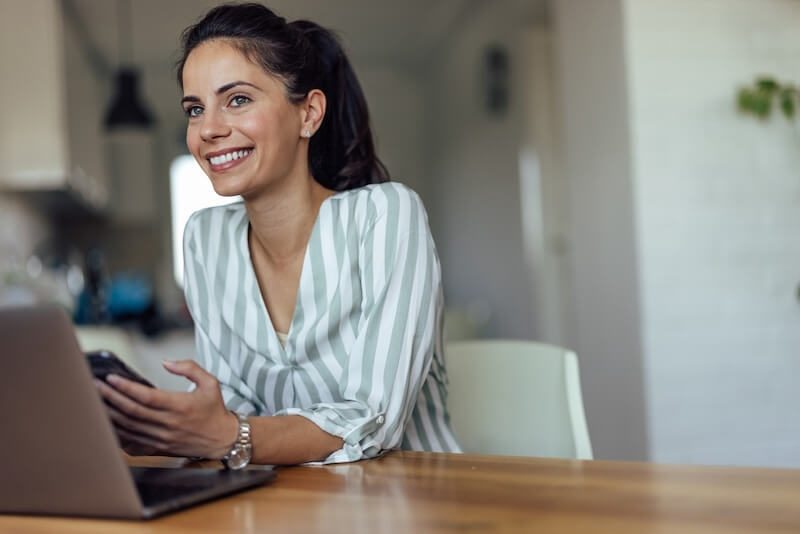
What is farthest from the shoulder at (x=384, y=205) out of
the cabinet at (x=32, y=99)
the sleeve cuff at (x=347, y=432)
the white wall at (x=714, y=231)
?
the cabinet at (x=32, y=99)

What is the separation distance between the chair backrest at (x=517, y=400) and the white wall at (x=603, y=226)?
1.32 m

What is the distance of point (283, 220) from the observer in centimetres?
155

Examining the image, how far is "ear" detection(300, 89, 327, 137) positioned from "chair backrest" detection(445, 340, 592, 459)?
0.51 m


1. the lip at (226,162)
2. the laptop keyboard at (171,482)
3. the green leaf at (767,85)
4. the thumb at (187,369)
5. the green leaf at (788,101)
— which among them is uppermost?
the green leaf at (767,85)

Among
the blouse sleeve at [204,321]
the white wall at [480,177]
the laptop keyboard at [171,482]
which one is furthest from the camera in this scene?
the white wall at [480,177]

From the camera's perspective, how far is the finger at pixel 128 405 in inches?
38.9

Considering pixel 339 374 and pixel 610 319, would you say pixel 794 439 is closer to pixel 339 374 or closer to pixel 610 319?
pixel 610 319

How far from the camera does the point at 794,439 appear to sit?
2.99m

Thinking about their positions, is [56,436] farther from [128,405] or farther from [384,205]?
[384,205]

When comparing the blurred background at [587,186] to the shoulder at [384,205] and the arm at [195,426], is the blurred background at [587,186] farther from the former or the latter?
the arm at [195,426]

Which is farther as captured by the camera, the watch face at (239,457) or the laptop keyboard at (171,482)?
the watch face at (239,457)

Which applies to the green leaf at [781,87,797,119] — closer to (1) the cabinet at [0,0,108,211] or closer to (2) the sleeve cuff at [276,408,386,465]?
(2) the sleeve cuff at [276,408,386,465]

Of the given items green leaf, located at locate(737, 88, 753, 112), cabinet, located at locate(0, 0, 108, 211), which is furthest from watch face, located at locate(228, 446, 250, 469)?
cabinet, located at locate(0, 0, 108, 211)

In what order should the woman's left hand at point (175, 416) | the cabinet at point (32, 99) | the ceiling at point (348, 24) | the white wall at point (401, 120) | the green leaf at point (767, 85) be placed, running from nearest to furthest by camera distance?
1. the woman's left hand at point (175, 416)
2. the green leaf at point (767, 85)
3. the cabinet at point (32, 99)
4. the ceiling at point (348, 24)
5. the white wall at point (401, 120)
